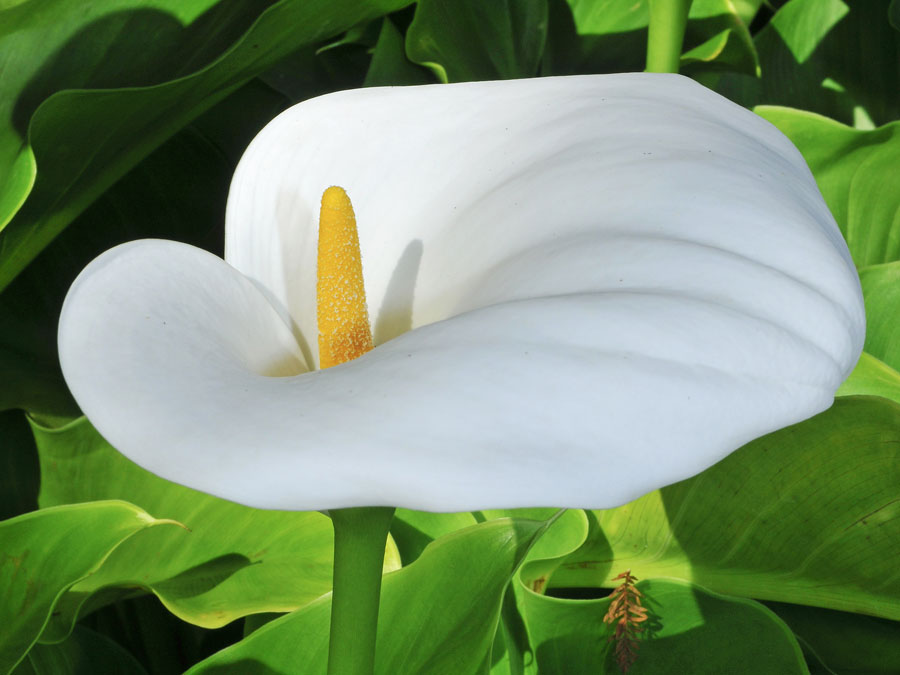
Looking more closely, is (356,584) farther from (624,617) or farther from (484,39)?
(484,39)

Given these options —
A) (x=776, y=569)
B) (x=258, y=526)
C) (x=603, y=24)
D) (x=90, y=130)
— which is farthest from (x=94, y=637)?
(x=603, y=24)

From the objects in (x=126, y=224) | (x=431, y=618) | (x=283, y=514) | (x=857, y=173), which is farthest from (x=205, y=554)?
(x=857, y=173)

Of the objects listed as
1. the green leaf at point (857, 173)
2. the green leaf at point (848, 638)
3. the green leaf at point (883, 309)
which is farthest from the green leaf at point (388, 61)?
the green leaf at point (848, 638)

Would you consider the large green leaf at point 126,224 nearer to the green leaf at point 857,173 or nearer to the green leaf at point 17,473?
the green leaf at point 17,473

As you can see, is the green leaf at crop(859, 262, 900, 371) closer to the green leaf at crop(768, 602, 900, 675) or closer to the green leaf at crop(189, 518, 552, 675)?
the green leaf at crop(768, 602, 900, 675)

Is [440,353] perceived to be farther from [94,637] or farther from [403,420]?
[94,637]

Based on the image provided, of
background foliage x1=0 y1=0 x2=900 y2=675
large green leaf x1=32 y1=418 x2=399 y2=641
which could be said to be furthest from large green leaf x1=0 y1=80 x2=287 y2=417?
large green leaf x1=32 y1=418 x2=399 y2=641
